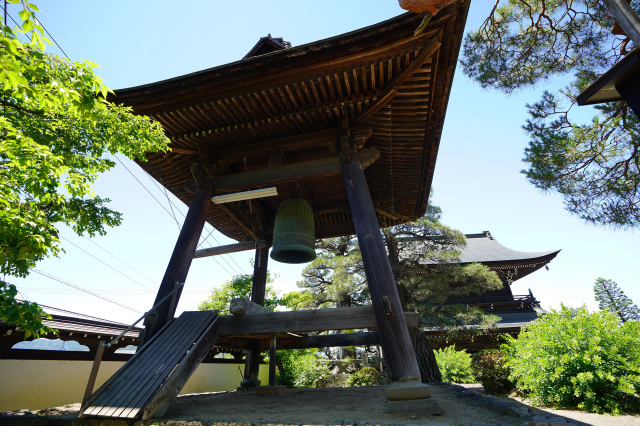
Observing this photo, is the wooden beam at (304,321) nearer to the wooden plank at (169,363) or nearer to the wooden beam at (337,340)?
the wooden plank at (169,363)

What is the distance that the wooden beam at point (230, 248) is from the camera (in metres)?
5.38

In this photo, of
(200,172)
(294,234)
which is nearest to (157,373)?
(294,234)

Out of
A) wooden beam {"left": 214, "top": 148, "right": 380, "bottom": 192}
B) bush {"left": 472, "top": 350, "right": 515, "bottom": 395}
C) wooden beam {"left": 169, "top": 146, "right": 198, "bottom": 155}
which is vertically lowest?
bush {"left": 472, "top": 350, "right": 515, "bottom": 395}

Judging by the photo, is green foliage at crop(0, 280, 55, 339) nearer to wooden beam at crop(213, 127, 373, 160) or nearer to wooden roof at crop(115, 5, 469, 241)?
wooden roof at crop(115, 5, 469, 241)

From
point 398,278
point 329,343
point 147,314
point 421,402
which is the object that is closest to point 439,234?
point 398,278

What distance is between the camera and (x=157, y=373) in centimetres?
287

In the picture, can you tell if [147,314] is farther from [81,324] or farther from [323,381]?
[323,381]

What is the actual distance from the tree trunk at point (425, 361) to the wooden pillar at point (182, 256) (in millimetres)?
7743

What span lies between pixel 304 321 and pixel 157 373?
150cm

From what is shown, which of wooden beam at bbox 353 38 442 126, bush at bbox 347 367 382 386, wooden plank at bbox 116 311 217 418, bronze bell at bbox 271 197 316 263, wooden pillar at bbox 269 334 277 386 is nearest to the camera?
wooden plank at bbox 116 311 217 418

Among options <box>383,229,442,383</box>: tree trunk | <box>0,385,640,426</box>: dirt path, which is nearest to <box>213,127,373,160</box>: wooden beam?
<box>0,385,640,426</box>: dirt path

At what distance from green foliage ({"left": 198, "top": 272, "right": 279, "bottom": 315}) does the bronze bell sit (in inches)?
311

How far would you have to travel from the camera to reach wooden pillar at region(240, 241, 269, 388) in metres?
5.81

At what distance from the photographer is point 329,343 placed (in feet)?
16.6
